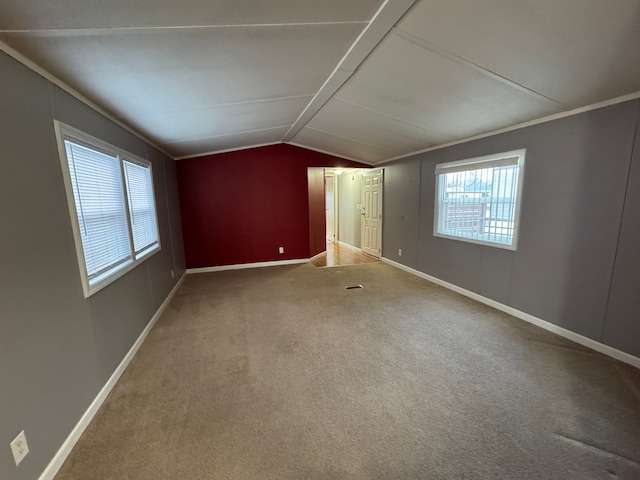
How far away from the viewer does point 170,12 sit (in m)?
1.27

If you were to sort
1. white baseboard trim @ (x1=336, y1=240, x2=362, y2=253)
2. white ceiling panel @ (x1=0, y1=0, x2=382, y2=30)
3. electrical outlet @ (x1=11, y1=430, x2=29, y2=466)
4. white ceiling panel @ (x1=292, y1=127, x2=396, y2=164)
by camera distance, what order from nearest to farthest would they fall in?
white ceiling panel @ (x1=0, y1=0, x2=382, y2=30) < electrical outlet @ (x1=11, y1=430, x2=29, y2=466) < white ceiling panel @ (x1=292, y1=127, x2=396, y2=164) < white baseboard trim @ (x1=336, y1=240, x2=362, y2=253)

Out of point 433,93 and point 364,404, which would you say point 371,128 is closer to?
point 433,93

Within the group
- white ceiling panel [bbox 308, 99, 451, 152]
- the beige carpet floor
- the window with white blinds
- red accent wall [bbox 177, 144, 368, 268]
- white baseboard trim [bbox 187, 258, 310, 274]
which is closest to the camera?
the beige carpet floor

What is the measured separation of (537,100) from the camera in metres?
2.42

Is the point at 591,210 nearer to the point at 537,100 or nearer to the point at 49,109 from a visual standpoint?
the point at 537,100

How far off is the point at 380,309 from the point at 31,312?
10.1ft

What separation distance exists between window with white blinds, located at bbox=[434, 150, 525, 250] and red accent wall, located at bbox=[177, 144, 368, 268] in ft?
8.32

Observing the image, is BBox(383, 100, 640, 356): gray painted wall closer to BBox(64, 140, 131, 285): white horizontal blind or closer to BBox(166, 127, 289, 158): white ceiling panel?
BBox(166, 127, 289, 158): white ceiling panel

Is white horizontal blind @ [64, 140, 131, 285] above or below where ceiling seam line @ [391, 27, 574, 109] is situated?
below

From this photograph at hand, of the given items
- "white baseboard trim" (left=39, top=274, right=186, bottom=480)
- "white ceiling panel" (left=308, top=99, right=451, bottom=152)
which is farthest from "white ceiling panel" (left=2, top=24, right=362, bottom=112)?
"white baseboard trim" (left=39, top=274, right=186, bottom=480)

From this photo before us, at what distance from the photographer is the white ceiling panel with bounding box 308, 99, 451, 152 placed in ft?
10.8

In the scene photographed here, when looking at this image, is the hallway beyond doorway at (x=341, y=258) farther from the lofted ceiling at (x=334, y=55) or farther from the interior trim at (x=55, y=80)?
the interior trim at (x=55, y=80)

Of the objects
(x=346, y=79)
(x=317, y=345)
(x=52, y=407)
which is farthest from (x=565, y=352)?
(x=52, y=407)

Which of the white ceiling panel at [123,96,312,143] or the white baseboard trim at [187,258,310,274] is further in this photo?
the white baseboard trim at [187,258,310,274]
